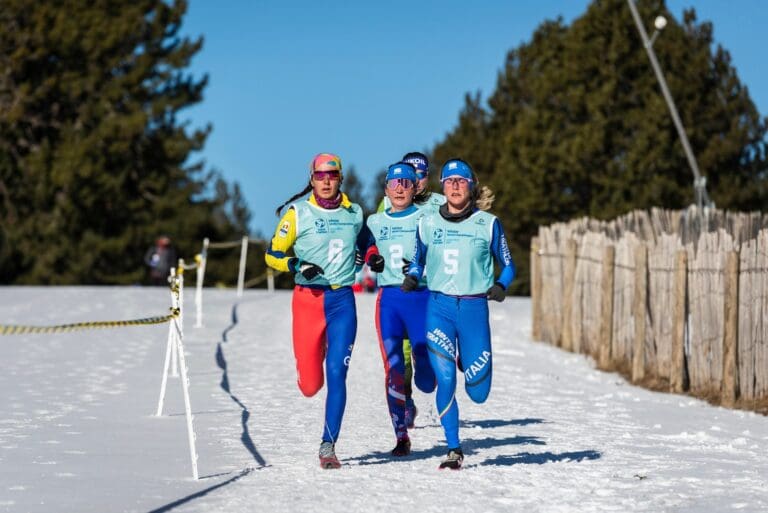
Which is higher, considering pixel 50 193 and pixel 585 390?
pixel 50 193

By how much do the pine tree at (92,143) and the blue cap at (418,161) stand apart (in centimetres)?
4369

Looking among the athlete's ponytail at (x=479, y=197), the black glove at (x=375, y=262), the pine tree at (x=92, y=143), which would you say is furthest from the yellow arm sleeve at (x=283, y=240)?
the pine tree at (x=92, y=143)

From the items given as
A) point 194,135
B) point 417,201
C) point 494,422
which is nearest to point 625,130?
point 194,135

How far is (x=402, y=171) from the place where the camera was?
34.2 ft

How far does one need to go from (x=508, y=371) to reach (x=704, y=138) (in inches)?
1264

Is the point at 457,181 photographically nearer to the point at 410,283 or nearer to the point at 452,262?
the point at 452,262

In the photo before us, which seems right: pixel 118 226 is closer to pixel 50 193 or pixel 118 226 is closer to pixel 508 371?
pixel 50 193

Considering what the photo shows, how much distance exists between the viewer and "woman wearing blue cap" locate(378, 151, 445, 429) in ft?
35.0

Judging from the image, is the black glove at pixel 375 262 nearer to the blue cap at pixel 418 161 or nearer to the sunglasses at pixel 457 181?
the sunglasses at pixel 457 181

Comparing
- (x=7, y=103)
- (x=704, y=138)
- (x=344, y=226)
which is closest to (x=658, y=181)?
(x=704, y=138)

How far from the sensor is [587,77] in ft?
160

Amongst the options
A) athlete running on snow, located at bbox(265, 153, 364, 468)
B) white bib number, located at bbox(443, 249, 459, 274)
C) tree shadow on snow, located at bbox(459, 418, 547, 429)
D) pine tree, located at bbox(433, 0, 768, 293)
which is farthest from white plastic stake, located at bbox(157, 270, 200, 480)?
pine tree, located at bbox(433, 0, 768, 293)

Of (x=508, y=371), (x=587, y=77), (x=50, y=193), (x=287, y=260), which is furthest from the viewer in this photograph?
(x=50, y=193)

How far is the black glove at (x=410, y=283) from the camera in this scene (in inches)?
371
